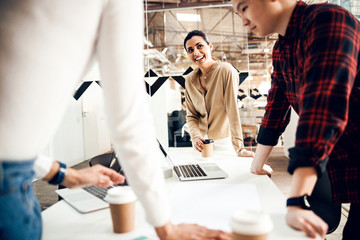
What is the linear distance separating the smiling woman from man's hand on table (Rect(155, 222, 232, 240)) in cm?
144

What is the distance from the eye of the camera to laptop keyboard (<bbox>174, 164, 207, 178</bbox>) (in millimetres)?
1342

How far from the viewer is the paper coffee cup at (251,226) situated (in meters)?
0.55

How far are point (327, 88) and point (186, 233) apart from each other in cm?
55

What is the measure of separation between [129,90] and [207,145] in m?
1.32

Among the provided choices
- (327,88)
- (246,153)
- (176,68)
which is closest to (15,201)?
(327,88)

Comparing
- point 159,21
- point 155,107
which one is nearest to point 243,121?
point 155,107

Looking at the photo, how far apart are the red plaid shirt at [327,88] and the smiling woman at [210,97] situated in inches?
45.1

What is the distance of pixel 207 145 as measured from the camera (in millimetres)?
1843

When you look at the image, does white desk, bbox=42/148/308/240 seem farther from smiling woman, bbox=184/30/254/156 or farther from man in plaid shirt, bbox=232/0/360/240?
smiling woman, bbox=184/30/254/156

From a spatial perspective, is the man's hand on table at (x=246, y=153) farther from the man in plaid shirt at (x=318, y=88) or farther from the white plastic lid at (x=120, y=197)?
the white plastic lid at (x=120, y=197)

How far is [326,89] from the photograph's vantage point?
729 millimetres

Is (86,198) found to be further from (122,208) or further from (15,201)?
(15,201)

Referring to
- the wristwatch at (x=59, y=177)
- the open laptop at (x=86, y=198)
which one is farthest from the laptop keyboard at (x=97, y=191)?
the wristwatch at (x=59, y=177)

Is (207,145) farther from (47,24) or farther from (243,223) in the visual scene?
(47,24)
